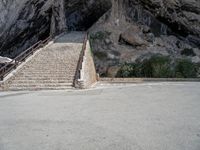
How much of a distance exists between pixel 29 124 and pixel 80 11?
84.2 ft

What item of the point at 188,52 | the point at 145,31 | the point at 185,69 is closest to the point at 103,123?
the point at 185,69

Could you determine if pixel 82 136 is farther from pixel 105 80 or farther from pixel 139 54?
pixel 139 54

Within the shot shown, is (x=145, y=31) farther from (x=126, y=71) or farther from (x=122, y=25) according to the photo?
(x=126, y=71)

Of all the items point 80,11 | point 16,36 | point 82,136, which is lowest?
point 82,136

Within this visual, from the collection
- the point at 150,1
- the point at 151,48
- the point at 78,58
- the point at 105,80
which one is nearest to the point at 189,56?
the point at 151,48

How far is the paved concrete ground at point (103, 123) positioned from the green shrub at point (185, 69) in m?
11.4

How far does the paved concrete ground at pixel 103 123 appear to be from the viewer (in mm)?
5801

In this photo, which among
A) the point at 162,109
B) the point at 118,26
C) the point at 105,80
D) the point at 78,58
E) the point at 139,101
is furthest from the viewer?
the point at 118,26

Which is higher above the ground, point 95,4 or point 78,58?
point 95,4

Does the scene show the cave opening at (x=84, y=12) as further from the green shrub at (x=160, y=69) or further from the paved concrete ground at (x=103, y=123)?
the paved concrete ground at (x=103, y=123)

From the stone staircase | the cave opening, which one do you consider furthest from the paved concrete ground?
the cave opening

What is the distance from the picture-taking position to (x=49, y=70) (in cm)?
1720

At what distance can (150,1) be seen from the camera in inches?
1117

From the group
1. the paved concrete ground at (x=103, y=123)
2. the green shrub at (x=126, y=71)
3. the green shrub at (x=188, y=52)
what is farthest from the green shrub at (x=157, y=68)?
the paved concrete ground at (x=103, y=123)
